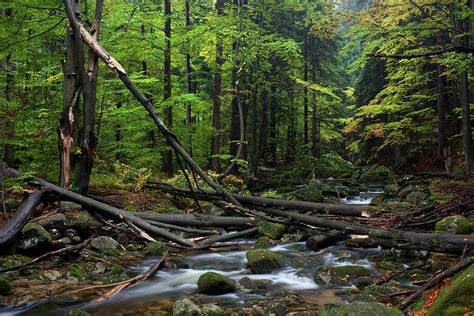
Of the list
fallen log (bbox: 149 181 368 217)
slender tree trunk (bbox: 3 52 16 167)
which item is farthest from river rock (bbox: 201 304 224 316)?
slender tree trunk (bbox: 3 52 16 167)

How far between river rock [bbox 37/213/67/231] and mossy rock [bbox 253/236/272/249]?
408 centimetres

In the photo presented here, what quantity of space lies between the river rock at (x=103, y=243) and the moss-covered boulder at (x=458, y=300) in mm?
5968

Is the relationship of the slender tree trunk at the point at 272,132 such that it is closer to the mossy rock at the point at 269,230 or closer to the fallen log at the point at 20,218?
the mossy rock at the point at 269,230

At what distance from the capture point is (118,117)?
14.0m

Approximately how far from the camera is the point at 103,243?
750 cm

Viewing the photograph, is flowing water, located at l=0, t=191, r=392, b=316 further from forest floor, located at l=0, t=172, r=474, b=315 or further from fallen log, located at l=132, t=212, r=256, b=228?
fallen log, located at l=132, t=212, r=256, b=228

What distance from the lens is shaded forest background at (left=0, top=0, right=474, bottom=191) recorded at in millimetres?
9250

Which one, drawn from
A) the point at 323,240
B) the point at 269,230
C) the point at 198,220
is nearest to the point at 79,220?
the point at 198,220

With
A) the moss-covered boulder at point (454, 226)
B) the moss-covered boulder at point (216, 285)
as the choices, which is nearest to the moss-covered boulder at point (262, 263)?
the moss-covered boulder at point (216, 285)

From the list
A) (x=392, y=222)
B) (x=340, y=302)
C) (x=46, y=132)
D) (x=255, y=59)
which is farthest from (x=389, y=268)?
(x=255, y=59)

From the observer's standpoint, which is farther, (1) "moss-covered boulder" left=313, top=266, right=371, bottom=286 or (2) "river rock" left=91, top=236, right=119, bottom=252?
(2) "river rock" left=91, top=236, right=119, bottom=252

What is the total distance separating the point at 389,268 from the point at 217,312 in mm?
3510

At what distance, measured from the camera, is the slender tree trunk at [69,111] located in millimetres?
8148

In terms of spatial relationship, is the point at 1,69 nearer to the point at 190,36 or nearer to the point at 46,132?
the point at 46,132
